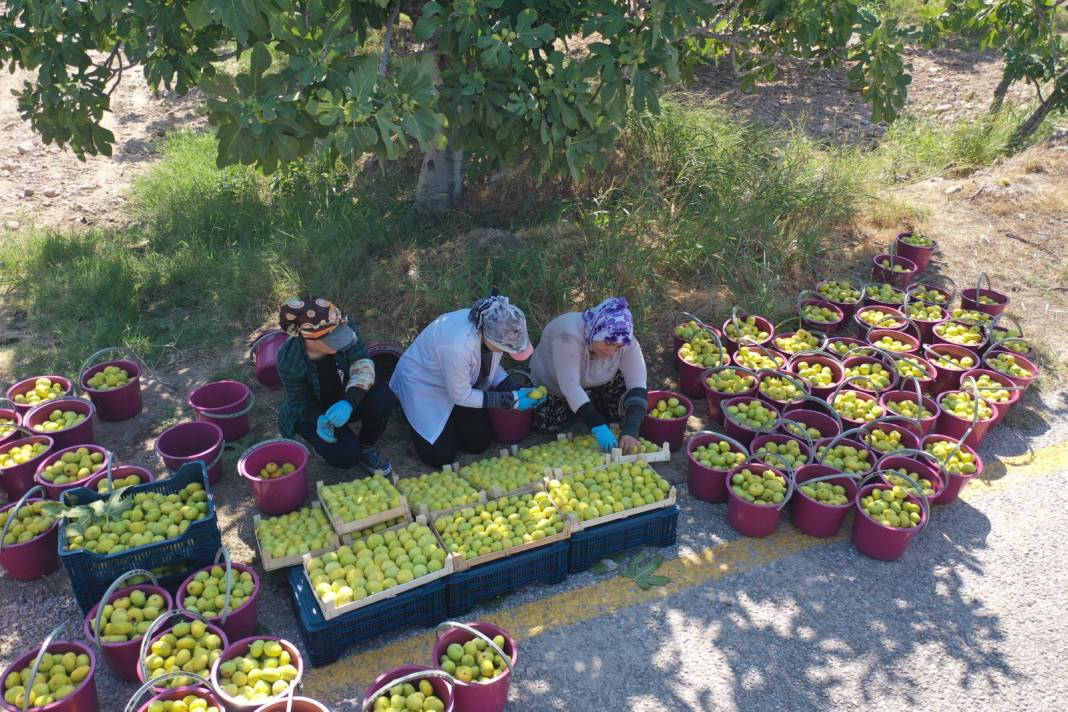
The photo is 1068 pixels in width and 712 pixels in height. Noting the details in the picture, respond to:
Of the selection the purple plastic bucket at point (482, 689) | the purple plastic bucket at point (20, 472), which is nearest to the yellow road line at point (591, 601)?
the purple plastic bucket at point (482, 689)

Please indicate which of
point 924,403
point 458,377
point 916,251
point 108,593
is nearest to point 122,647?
point 108,593

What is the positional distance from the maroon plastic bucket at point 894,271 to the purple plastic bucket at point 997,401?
4.84ft

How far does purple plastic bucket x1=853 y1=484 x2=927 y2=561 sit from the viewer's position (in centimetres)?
418

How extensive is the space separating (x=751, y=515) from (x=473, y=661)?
1.88 metres

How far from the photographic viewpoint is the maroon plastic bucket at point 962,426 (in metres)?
5.05

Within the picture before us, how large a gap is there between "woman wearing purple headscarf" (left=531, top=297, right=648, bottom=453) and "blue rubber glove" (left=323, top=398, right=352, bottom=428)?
51.5 inches

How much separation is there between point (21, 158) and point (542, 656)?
914 centimetres

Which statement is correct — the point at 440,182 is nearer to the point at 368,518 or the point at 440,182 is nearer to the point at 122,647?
the point at 368,518

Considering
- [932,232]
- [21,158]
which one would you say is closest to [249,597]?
[932,232]

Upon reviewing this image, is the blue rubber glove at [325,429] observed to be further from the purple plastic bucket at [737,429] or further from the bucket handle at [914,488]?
the bucket handle at [914,488]

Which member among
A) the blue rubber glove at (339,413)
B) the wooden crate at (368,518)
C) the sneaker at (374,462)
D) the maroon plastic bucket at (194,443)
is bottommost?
the sneaker at (374,462)

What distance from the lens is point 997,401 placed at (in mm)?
5328

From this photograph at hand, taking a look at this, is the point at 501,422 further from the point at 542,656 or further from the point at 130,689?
the point at 130,689

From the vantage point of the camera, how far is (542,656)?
12.1 ft
